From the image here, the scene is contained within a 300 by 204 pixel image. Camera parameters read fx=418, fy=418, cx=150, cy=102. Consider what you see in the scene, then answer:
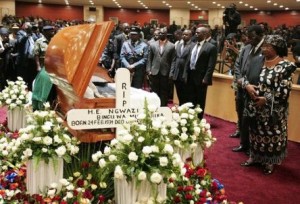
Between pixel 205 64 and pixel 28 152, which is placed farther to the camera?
pixel 205 64

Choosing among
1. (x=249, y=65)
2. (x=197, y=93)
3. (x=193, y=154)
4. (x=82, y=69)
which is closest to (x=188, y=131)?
(x=193, y=154)

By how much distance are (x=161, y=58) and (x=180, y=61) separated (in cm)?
53

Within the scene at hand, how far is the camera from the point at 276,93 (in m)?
4.11

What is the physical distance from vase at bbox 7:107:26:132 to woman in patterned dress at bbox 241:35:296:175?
245cm

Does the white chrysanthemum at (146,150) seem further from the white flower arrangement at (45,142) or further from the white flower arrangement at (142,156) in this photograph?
the white flower arrangement at (45,142)

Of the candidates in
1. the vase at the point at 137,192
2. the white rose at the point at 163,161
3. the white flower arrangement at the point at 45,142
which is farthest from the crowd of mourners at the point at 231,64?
the white rose at the point at 163,161

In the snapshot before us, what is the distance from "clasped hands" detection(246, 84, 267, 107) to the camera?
4.15 meters

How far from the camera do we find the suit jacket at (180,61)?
6.22 metres

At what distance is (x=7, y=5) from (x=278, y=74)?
81.7 feet

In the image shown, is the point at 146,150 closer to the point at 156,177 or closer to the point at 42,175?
the point at 156,177

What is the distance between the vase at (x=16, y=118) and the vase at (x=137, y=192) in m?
2.88

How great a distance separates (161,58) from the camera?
6766 millimetres

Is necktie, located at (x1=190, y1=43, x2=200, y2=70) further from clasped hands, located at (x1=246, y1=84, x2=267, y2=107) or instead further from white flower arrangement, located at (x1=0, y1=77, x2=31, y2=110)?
white flower arrangement, located at (x1=0, y1=77, x2=31, y2=110)

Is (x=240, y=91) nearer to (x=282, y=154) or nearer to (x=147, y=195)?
(x=282, y=154)
